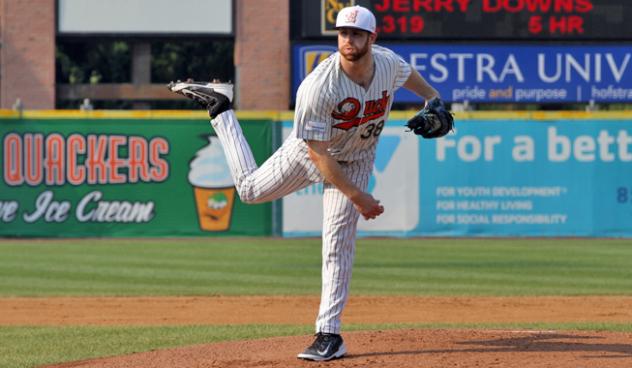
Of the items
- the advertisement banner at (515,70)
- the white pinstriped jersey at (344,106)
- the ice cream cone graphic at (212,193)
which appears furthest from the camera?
the advertisement banner at (515,70)

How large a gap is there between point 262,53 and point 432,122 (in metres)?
18.3

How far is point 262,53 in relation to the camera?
24359mm

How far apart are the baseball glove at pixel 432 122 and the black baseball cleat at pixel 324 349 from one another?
118cm

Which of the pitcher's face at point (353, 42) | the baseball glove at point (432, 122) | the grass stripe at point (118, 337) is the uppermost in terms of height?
the pitcher's face at point (353, 42)

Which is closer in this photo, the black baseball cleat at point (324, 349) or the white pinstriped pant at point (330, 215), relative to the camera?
the black baseball cleat at point (324, 349)

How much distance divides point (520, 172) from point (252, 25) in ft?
25.7

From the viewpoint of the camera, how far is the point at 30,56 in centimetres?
2444

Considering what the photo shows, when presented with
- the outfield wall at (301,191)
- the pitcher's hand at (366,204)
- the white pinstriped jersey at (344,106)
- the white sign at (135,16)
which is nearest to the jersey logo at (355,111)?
the white pinstriped jersey at (344,106)

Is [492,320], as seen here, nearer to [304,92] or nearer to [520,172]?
[304,92]

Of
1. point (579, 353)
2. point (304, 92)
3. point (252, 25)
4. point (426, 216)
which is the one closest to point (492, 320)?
point (579, 353)

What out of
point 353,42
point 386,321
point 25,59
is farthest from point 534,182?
point 353,42

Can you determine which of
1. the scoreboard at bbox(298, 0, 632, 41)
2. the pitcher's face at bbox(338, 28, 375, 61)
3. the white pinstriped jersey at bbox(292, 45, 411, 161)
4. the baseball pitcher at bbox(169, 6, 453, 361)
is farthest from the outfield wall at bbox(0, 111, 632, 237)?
the pitcher's face at bbox(338, 28, 375, 61)

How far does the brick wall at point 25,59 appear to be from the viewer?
79.6 ft

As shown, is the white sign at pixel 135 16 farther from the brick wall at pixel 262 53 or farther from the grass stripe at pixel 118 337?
the grass stripe at pixel 118 337
